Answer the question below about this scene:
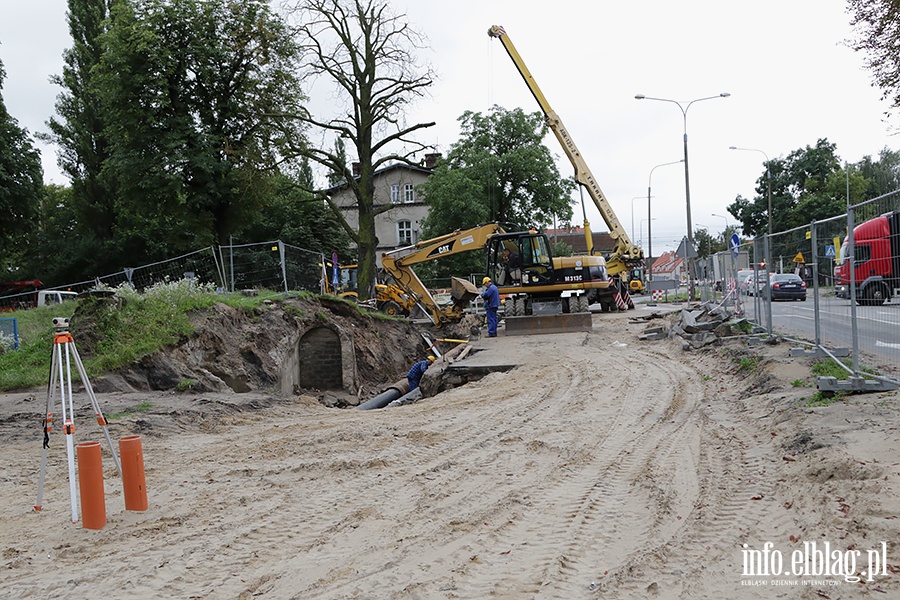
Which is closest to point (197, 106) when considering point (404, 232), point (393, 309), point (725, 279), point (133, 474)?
point (393, 309)

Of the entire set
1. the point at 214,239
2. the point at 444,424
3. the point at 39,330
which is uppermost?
the point at 214,239

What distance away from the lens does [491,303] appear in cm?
2027

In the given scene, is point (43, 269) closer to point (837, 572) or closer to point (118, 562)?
point (118, 562)

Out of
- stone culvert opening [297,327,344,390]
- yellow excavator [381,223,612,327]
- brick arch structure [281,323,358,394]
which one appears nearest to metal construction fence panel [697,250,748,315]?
yellow excavator [381,223,612,327]

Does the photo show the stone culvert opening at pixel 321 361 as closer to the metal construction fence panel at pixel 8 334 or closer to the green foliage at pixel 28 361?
the green foliage at pixel 28 361

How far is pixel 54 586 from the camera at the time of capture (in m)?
4.36

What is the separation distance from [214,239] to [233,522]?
19.6 m

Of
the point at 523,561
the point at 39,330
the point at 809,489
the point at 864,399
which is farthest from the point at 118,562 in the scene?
the point at 39,330

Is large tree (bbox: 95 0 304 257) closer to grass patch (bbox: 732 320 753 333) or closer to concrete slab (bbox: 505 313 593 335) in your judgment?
concrete slab (bbox: 505 313 593 335)

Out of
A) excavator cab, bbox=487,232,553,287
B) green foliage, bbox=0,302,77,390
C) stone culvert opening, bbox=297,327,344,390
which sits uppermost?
excavator cab, bbox=487,232,553,287

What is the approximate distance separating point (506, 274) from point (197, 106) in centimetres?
1189

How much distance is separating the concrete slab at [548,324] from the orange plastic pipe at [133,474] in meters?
15.8

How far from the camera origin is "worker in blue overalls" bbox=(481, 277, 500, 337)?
20.1 metres

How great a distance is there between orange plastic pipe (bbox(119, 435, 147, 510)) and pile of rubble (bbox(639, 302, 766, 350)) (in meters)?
11.1
